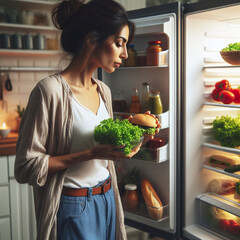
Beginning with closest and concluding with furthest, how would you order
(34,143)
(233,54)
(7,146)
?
(34,143) < (233,54) < (7,146)

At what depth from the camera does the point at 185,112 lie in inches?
73.9

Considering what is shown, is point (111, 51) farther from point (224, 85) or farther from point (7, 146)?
point (7, 146)

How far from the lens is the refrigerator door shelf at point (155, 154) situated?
73.4 inches

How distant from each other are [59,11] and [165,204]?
1.34 m

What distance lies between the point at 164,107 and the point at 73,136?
97 centimetres

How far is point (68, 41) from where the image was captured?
119cm

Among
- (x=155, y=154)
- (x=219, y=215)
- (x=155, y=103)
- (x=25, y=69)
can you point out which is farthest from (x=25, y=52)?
(x=219, y=215)

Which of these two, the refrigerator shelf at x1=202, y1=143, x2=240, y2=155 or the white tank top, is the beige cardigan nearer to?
the white tank top

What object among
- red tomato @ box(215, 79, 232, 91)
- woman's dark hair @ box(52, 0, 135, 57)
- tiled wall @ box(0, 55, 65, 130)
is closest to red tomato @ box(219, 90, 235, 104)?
red tomato @ box(215, 79, 232, 91)

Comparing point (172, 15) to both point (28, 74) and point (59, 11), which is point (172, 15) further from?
point (28, 74)

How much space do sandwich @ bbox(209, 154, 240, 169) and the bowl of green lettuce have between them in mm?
1060

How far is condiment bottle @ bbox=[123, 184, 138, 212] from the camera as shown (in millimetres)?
2035

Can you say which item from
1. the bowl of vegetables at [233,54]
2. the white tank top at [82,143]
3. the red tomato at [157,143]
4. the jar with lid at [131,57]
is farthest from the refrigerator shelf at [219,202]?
the white tank top at [82,143]

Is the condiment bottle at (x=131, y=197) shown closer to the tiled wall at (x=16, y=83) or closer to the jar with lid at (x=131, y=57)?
A: the jar with lid at (x=131, y=57)
